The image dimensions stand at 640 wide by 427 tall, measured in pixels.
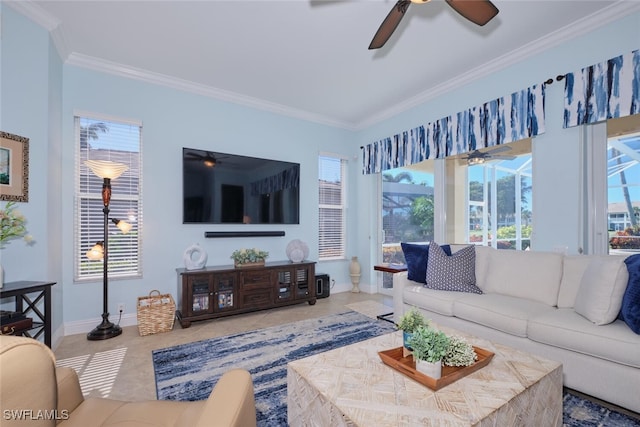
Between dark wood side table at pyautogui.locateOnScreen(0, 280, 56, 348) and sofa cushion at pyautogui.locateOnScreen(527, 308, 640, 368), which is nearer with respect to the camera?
sofa cushion at pyautogui.locateOnScreen(527, 308, 640, 368)

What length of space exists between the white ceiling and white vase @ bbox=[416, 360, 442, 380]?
8.62ft

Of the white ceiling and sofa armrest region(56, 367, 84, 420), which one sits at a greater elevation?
the white ceiling

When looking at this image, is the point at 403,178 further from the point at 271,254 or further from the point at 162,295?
the point at 162,295

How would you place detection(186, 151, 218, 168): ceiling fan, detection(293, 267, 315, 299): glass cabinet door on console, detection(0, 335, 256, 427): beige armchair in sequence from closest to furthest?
1. detection(0, 335, 256, 427): beige armchair
2. detection(186, 151, 218, 168): ceiling fan
3. detection(293, 267, 315, 299): glass cabinet door on console

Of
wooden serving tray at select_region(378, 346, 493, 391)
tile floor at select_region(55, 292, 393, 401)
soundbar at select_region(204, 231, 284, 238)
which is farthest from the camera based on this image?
Answer: soundbar at select_region(204, 231, 284, 238)

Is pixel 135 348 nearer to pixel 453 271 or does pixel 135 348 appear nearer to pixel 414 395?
pixel 414 395

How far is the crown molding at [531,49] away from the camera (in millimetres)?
2471

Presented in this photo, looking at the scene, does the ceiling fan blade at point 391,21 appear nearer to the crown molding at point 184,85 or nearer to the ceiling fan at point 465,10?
the ceiling fan at point 465,10

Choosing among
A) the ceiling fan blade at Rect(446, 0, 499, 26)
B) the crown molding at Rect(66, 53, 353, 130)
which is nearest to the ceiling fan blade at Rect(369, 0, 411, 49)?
the ceiling fan blade at Rect(446, 0, 499, 26)

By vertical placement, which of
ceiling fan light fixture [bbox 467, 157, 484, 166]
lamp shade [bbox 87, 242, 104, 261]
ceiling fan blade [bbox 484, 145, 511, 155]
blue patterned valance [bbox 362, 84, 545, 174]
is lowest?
lamp shade [bbox 87, 242, 104, 261]

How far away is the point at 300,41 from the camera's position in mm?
2912

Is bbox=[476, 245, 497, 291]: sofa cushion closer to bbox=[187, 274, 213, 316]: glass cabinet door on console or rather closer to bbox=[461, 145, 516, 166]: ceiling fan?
bbox=[461, 145, 516, 166]: ceiling fan

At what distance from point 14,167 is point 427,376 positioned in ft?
11.0

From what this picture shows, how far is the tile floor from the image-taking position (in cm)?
208
